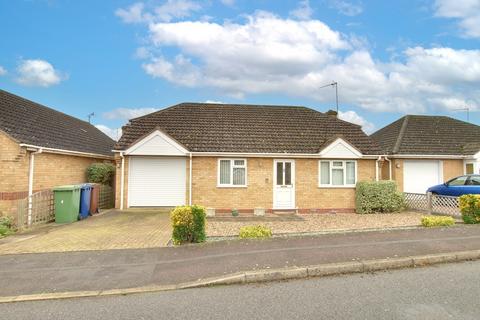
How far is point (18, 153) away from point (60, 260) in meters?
6.32

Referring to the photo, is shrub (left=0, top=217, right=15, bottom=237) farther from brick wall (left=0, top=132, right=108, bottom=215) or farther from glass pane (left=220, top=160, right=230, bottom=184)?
glass pane (left=220, top=160, right=230, bottom=184)

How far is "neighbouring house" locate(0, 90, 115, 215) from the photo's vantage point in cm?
1132

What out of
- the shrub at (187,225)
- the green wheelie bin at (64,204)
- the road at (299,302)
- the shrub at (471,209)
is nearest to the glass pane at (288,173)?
the shrub at (471,209)

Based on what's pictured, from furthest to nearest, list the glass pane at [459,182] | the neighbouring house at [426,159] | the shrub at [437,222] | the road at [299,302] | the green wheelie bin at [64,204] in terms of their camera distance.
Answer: the neighbouring house at [426,159] < the glass pane at [459,182] < the green wheelie bin at [64,204] < the shrub at [437,222] < the road at [299,302]

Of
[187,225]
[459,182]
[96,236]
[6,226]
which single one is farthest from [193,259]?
[459,182]

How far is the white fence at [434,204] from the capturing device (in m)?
14.1

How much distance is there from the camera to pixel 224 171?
50.6ft

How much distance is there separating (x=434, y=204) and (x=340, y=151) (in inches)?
181

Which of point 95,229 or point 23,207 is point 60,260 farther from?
point 23,207

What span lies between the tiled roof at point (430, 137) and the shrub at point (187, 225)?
1413 cm

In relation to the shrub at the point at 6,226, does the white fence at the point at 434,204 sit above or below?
above

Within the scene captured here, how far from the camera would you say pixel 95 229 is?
10.6 meters

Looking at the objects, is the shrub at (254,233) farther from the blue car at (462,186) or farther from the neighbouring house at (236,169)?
the blue car at (462,186)

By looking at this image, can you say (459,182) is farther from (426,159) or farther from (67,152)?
(67,152)
